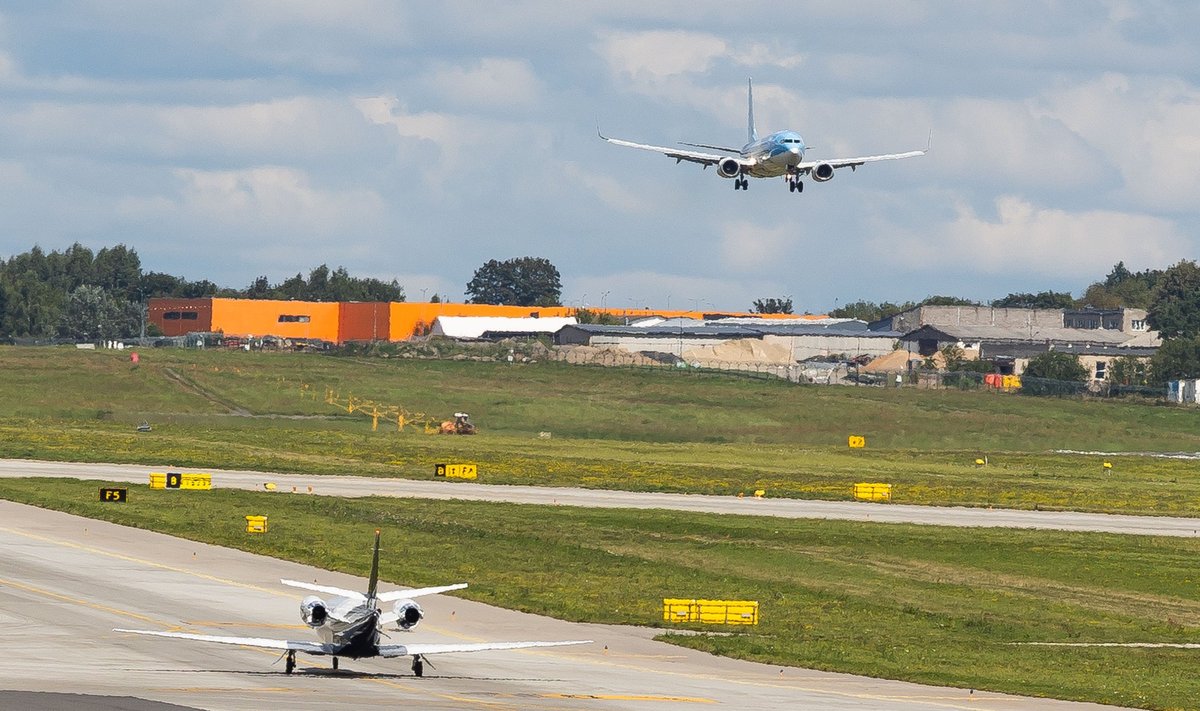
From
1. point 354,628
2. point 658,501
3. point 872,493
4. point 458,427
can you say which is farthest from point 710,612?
point 458,427

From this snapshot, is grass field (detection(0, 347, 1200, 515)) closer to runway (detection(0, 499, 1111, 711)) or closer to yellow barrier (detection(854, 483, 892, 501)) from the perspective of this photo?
yellow barrier (detection(854, 483, 892, 501))

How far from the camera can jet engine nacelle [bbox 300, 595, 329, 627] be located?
36094mm

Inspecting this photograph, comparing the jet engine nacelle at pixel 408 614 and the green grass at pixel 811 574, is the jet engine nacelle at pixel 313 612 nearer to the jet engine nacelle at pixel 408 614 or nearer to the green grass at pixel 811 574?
the jet engine nacelle at pixel 408 614

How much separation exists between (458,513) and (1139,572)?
28887mm

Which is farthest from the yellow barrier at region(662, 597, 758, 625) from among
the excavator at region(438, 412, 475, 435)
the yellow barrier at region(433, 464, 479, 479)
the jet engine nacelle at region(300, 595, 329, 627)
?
the excavator at region(438, 412, 475, 435)

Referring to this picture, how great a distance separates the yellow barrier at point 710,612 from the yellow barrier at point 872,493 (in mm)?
43126

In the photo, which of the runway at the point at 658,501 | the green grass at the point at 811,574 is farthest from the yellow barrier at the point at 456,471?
the green grass at the point at 811,574

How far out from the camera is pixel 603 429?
153 metres

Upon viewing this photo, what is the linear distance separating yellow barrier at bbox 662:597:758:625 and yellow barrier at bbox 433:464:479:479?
4658cm

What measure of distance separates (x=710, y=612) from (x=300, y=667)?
1573 cm

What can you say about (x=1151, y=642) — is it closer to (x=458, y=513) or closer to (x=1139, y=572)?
(x=1139, y=572)

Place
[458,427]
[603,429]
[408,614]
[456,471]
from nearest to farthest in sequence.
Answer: [408,614] < [456,471] < [458,427] < [603,429]

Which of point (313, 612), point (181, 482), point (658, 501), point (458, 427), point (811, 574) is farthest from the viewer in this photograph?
point (458, 427)

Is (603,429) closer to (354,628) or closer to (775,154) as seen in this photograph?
(775,154)
